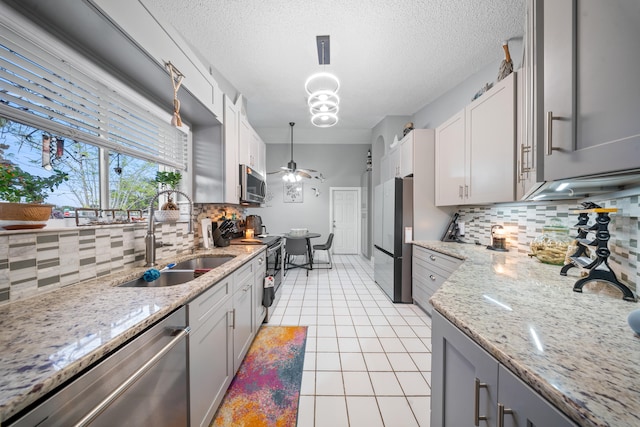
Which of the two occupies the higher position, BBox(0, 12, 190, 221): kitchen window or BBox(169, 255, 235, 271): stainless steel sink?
BBox(0, 12, 190, 221): kitchen window

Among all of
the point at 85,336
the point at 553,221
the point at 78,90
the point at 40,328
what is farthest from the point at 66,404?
the point at 553,221

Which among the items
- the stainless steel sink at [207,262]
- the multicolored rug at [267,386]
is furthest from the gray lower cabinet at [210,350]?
the stainless steel sink at [207,262]

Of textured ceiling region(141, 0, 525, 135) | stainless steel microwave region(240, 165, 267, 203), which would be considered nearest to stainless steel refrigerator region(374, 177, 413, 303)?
textured ceiling region(141, 0, 525, 135)

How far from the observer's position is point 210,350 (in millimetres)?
1224

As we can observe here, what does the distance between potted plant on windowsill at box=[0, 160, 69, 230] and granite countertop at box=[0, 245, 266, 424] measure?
1.04ft

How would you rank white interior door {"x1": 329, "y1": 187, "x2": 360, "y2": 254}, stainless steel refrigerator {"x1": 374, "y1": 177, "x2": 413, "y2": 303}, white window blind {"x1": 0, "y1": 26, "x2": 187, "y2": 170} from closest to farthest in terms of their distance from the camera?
white window blind {"x1": 0, "y1": 26, "x2": 187, "y2": 170}, stainless steel refrigerator {"x1": 374, "y1": 177, "x2": 413, "y2": 303}, white interior door {"x1": 329, "y1": 187, "x2": 360, "y2": 254}

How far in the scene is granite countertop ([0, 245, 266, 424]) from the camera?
48 cm

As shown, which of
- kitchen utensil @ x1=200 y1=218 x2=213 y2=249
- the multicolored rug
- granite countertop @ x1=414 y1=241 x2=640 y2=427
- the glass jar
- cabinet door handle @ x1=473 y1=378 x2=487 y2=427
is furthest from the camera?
kitchen utensil @ x1=200 y1=218 x2=213 y2=249

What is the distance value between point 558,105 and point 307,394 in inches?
77.6

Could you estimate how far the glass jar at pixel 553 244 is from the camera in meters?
1.50

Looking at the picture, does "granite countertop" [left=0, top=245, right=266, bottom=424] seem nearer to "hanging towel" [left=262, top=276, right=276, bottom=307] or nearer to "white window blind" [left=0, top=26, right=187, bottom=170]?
"white window blind" [left=0, top=26, right=187, bottom=170]

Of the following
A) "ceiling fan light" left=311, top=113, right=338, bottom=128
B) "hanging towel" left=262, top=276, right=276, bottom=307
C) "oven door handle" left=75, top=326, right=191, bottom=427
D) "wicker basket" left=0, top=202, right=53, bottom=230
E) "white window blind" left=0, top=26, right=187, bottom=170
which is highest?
"ceiling fan light" left=311, top=113, right=338, bottom=128

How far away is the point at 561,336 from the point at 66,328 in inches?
58.3

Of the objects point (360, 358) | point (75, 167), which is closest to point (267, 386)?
point (360, 358)
